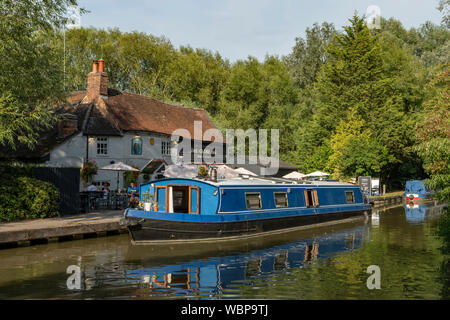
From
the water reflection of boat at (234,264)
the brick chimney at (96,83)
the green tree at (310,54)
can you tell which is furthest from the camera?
→ the green tree at (310,54)

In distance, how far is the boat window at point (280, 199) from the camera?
20406mm

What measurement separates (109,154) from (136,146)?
7.44ft

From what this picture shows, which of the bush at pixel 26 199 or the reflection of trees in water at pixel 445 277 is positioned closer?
the reflection of trees in water at pixel 445 277

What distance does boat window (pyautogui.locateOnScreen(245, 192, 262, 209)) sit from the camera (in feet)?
61.8

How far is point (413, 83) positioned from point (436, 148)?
4138cm

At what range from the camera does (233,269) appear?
12672mm

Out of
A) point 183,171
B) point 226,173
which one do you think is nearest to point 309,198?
point 226,173

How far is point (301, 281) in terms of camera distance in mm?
11133

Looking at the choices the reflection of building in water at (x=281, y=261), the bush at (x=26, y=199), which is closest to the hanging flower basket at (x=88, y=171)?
the bush at (x=26, y=199)

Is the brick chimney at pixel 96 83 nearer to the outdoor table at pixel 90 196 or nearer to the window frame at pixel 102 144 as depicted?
the window frame at pixel 102 144

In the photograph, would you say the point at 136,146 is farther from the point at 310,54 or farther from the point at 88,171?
the point at 310,54

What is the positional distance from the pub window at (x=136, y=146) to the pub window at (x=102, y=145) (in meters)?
1.98

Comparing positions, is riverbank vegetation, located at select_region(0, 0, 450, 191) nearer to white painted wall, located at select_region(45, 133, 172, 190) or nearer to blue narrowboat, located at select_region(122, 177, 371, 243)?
white painted wall, located at select_region(45, 133, 172, 190)

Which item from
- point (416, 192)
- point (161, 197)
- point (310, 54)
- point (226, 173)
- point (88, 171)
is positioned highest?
point (310, 54)
